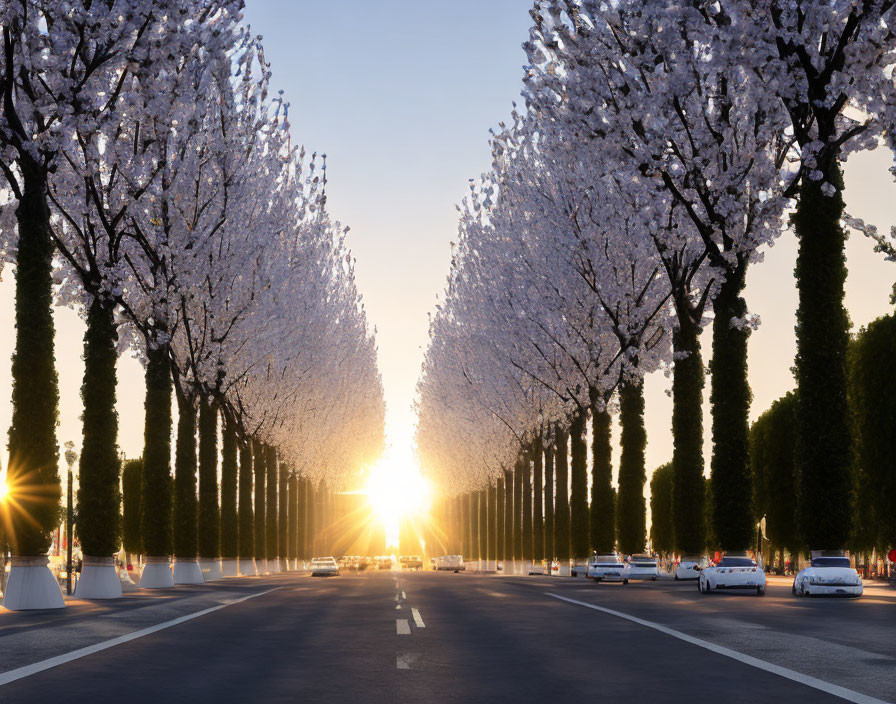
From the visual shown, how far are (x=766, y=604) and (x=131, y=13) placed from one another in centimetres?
2156

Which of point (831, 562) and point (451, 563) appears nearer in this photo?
point (831, 562)

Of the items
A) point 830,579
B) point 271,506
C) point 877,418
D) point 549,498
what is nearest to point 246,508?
point 271,506

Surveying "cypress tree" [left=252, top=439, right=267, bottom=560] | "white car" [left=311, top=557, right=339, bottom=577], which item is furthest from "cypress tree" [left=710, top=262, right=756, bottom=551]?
"cypress tree" [left=252, top=439, right=267, bottom=560]

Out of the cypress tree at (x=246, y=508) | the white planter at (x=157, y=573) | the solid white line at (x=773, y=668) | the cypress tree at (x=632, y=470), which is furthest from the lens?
the cypress tree at (x=246, y=508)

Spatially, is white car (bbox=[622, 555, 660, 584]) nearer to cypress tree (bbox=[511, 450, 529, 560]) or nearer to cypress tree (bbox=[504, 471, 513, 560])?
cypress tree (bbox=[511, 450, 529, 560])

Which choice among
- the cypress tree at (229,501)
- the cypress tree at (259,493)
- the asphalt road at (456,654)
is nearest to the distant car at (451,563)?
the cypress tree at (259,493)

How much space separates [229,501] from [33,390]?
33574 mm

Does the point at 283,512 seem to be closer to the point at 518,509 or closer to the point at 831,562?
the point at 518,509

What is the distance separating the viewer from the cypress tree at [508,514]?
293ft

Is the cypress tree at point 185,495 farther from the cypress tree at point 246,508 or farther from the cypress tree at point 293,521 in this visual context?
the cypress tree at point 293,521

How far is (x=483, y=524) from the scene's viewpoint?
111 metres

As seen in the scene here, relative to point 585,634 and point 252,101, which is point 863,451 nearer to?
point 252,101

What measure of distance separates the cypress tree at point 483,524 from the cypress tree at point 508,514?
15327 mm

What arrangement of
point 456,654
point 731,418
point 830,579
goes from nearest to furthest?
point 456,654 < point 830,579 < point 731,418
